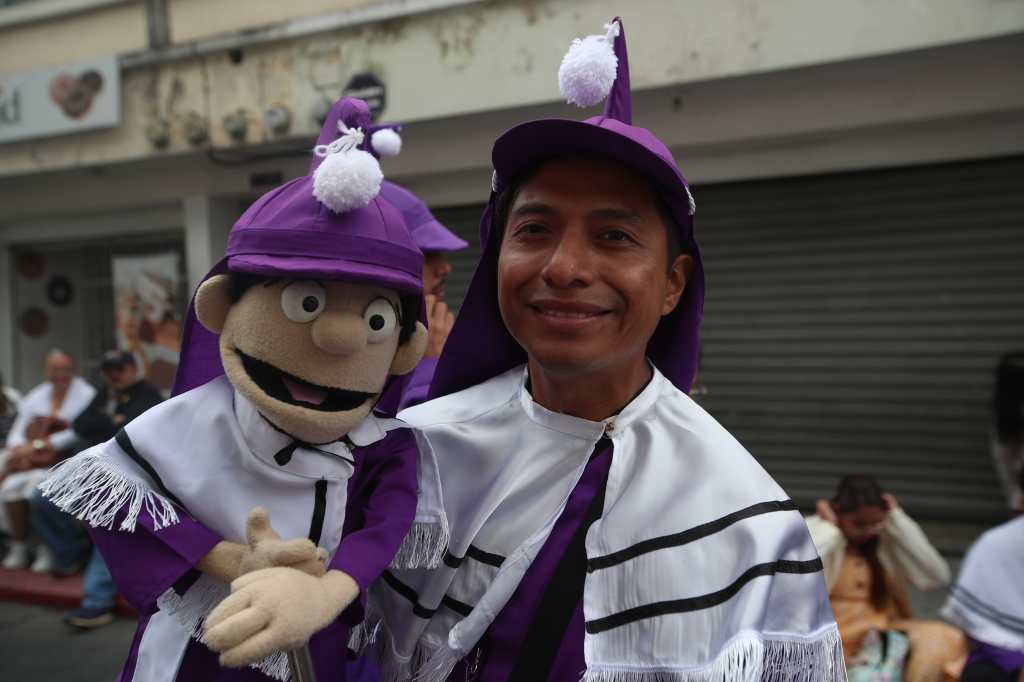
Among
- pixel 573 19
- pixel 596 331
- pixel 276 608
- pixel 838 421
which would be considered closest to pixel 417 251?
pixel 596 331

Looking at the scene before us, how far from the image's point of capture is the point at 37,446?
21.5 feet

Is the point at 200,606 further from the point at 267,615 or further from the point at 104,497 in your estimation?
the point at 267,615

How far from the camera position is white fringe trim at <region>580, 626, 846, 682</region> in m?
1.36

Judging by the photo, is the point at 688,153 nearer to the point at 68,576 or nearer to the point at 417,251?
the point at 417,251

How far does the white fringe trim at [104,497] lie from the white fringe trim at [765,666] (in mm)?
871

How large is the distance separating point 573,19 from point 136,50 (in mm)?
4642

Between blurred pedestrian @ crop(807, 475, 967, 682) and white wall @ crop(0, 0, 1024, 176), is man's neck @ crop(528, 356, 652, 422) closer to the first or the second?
blurred pedestrian @ crop(807, 475, 967, 682)

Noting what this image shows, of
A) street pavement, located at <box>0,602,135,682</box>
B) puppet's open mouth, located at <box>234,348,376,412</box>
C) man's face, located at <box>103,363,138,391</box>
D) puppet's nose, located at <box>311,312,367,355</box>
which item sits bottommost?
street pavement, located at <box>0,602,135,682</box>

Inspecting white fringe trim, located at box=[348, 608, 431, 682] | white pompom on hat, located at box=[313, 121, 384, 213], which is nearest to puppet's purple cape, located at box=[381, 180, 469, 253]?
white pompom on hat, located at box=[313, 121, 384, 213]

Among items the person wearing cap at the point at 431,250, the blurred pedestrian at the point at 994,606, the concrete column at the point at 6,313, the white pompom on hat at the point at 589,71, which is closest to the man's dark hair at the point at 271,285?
the white pompom on hat at the point at 589,71

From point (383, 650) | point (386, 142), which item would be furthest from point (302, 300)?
point (386, 142)

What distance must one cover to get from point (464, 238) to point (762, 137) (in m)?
3.14

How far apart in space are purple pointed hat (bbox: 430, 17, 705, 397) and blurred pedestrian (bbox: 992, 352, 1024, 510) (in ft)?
16.9

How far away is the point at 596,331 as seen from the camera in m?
1.55
